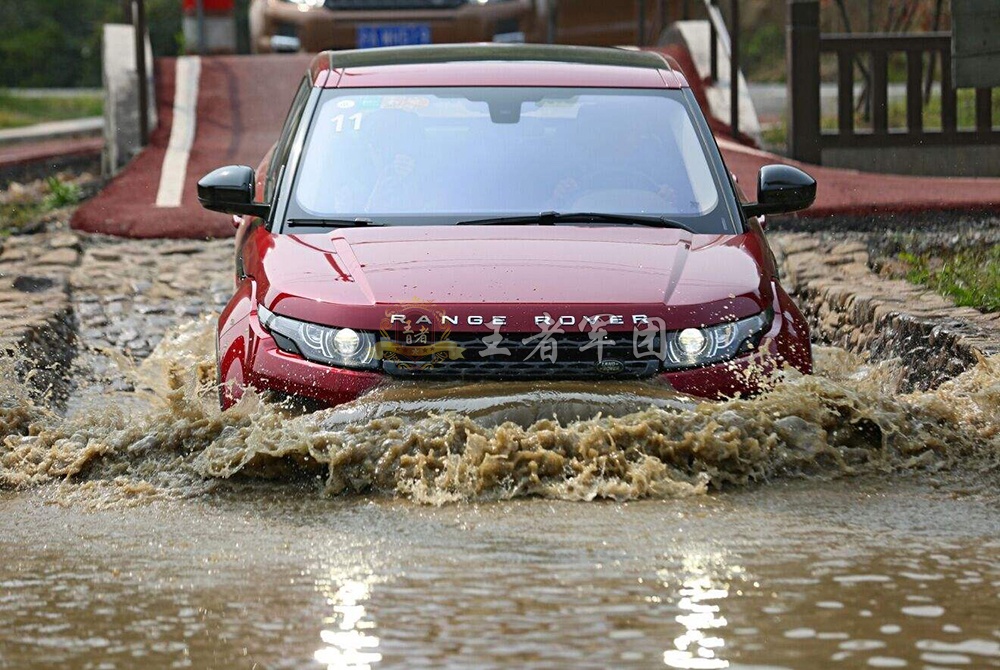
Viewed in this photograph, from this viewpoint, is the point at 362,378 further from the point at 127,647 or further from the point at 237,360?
the point at 127,647

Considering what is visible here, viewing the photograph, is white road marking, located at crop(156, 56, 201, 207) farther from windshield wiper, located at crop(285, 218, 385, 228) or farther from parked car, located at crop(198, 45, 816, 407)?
windshield wiper, located at crop(285, 218, 385, 228)

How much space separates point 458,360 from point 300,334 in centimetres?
53

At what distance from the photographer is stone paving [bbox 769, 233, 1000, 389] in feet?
26.9

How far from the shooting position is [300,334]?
609cm

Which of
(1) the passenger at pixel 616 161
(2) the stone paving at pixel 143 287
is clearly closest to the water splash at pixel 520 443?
(1) the passenger at pixel 616 161

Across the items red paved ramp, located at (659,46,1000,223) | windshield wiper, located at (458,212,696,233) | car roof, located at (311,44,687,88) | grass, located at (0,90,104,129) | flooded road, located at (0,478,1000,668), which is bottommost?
grass, located at (0,90,104,129)

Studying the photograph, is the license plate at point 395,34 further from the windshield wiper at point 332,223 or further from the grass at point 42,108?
the grass at point 42,108

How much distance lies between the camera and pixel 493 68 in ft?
25.0

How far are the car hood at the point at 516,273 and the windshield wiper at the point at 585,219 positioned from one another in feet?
0.23

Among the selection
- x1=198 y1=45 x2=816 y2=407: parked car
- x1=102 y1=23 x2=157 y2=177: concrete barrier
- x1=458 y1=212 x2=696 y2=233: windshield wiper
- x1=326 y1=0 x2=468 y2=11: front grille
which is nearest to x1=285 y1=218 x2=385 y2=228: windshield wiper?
x1=198 y1=45 x2=816 y2=407: parked car

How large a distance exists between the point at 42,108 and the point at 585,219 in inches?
965

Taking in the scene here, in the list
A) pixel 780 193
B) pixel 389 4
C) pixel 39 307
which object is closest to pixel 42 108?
pixel 389 4

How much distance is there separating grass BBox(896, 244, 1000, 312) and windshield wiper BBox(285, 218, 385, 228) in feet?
11.0

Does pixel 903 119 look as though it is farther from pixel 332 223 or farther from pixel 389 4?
pixel 332 223
